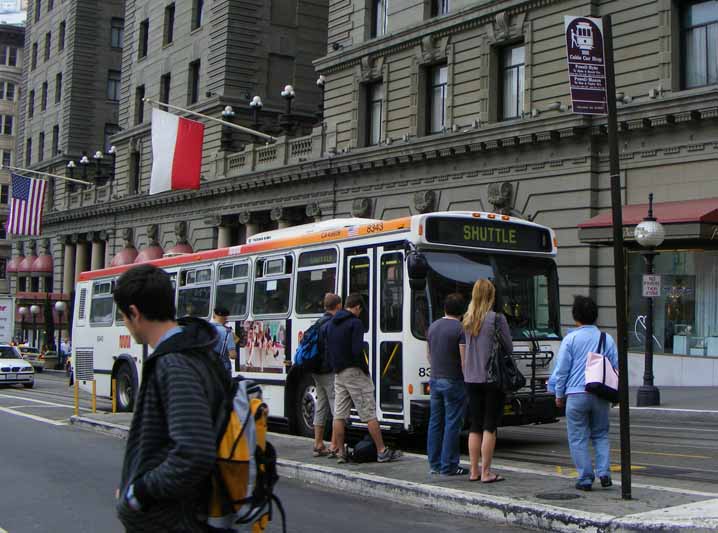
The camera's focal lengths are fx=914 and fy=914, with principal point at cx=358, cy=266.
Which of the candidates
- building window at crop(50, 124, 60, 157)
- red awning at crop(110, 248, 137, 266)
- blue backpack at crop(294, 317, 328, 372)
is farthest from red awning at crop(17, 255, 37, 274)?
blue backpack at crop(294, 317, 328, 372)

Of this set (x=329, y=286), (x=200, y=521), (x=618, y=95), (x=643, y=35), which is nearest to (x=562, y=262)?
(x=618, y=95)

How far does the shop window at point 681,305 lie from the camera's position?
2448cm

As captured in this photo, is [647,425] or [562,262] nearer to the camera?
[647,425]

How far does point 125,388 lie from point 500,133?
47.2 ft

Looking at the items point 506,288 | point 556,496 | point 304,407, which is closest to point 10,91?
point 304,407

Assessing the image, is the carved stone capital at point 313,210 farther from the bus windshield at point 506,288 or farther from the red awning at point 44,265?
the red awning at point 44,265

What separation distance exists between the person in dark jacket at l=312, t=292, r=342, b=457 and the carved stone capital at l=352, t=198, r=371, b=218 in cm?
2266

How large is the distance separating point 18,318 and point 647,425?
5303cm

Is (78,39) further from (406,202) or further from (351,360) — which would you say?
(351,360)

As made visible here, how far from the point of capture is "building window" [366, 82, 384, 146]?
35.0 metres

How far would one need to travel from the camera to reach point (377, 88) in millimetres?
35438

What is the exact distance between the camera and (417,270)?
37.2 ft

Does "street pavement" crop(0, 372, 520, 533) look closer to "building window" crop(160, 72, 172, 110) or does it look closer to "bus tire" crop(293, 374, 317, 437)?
"bus tire" crop(293, 374, 317, 437)

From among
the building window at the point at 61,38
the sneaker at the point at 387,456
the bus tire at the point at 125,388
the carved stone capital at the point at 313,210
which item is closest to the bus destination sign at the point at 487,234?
the sneaker at the point at 387,456
